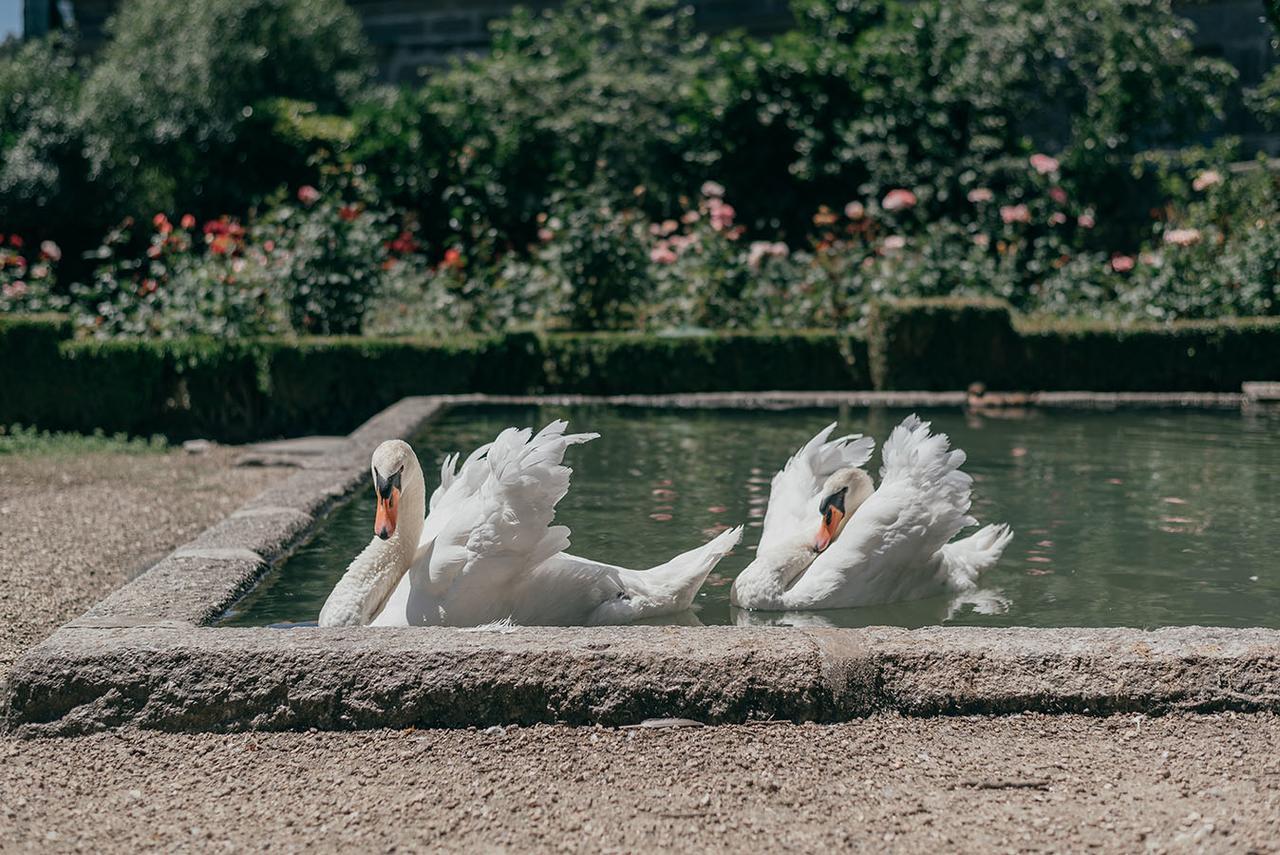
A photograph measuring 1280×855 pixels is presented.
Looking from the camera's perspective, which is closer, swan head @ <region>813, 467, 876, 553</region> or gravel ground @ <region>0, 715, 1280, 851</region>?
gravel ground @ <region>0, 715, 1280, 851</region>

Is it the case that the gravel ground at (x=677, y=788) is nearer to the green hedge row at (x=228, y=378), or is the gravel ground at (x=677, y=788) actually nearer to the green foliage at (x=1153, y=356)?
the green hedge row at (x=228, y=378)

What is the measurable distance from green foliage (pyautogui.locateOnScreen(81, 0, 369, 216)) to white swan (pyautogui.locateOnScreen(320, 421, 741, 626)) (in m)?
14.2

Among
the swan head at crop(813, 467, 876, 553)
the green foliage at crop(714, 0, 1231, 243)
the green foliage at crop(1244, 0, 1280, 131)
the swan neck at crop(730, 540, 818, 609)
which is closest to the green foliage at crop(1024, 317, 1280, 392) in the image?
the green foliage at crop(714, 0, 1231, 243)

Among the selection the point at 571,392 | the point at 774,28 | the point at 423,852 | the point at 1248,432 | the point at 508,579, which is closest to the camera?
the point at 423,852

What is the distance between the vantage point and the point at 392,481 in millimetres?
4297

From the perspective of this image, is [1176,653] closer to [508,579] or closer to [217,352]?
[508,579]

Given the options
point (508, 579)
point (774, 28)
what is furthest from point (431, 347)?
point (774, 28)

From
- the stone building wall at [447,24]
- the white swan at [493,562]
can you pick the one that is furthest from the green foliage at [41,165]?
the white swan at [493,562]

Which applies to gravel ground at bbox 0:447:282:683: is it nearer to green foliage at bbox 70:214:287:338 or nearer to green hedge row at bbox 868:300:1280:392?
green foliage at bbox 70:214:287:338

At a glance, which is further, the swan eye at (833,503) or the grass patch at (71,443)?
the grass patch at (71,443)

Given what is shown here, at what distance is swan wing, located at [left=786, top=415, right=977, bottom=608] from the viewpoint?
4719mm

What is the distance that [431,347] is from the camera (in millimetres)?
11062

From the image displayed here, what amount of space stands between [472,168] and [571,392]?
5.98m

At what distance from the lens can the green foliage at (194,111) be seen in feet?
58.1
